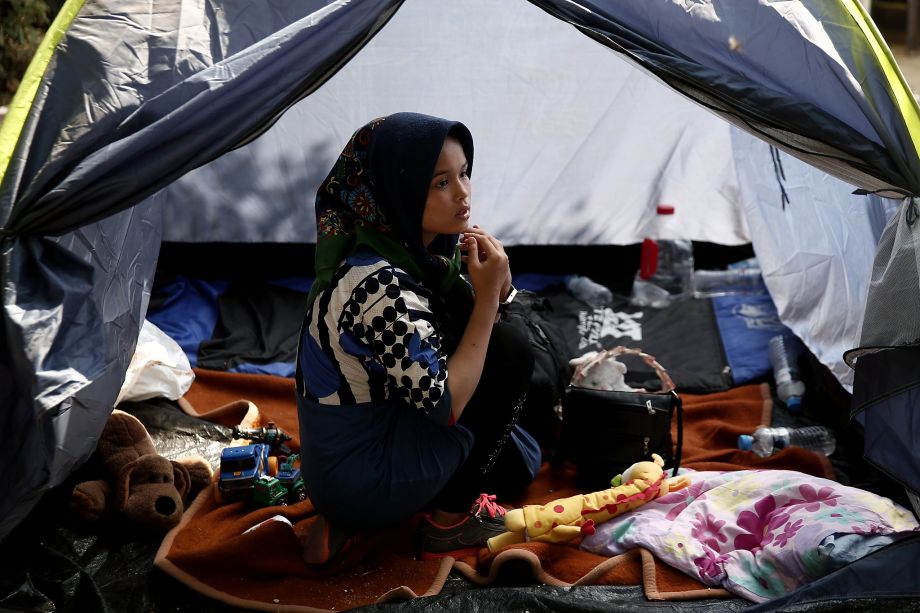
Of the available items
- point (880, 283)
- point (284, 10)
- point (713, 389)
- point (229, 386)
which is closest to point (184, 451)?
point (229, 386)

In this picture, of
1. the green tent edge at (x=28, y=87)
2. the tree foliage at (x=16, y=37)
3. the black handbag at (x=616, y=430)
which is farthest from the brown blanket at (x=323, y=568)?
the tree foliage at (x=16, y=37)

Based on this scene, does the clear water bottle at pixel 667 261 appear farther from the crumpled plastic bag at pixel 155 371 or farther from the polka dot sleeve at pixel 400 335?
the polka dot sleeve at pixel 400 335

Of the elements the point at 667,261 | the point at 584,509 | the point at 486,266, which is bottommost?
the point at 584,509

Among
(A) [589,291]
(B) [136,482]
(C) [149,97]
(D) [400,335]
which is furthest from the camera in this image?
(A) [589,291]

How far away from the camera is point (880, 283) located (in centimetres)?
184

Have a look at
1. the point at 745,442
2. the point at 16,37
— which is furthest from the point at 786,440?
the point at 16,37

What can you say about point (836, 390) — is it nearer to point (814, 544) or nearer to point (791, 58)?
point (814, 544)

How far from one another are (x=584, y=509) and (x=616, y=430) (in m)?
0.25

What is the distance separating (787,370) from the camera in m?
2.71

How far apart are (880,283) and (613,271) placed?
5.18 feet

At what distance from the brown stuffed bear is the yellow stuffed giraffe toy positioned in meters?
0.70

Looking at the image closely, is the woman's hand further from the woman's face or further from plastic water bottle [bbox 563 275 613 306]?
plastic water bottle [bbox 563 275 613 306]

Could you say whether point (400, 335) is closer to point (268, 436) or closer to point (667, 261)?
point (268, 436)

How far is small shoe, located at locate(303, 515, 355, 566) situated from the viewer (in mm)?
1966
